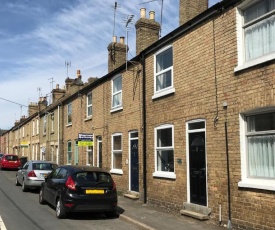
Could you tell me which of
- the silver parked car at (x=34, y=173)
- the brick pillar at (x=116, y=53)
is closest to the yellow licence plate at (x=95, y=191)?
the silver parked car at (x=34, y=173)

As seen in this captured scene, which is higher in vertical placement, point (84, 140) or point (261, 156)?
point (84, 140)

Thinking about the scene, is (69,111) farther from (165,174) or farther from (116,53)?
(165,174)

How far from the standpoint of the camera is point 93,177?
35.4 feet

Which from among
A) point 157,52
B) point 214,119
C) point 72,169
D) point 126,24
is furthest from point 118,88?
point 214,119

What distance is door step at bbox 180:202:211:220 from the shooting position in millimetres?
9750

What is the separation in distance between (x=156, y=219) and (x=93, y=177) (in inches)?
88.8

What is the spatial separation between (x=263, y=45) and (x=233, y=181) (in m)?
3.38

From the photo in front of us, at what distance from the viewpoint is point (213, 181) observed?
9602 millimetres

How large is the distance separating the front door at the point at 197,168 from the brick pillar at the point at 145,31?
6464mm

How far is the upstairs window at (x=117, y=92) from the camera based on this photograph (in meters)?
16.7

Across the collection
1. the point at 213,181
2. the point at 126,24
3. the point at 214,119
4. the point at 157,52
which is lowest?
the point at 213,181

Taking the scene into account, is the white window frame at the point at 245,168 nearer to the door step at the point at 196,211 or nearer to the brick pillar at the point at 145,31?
the door step at the point at 196,211

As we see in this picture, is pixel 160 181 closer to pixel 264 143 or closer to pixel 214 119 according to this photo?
pixel 214 119

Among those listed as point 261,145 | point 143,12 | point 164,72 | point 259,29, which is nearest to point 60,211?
point 164,72
